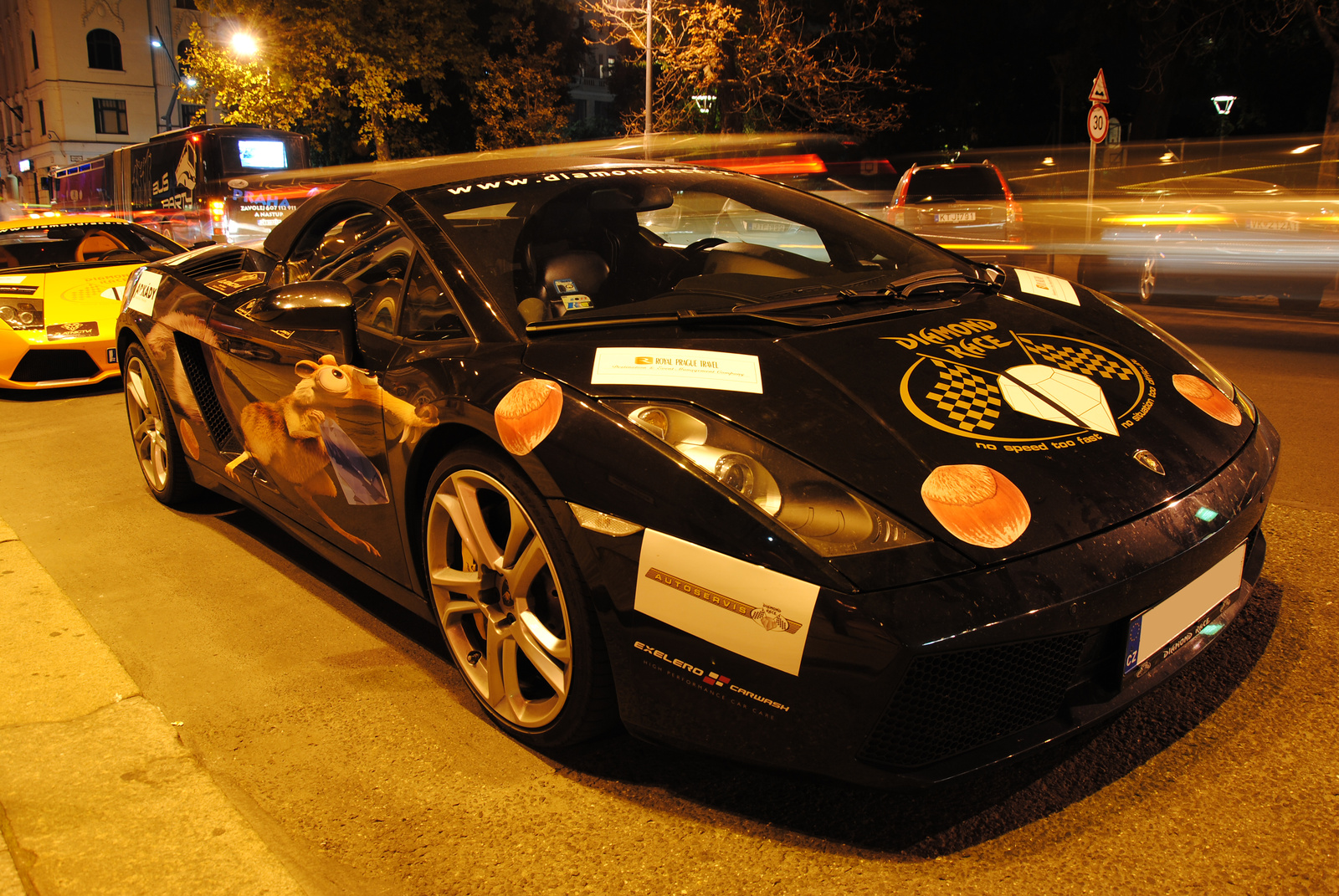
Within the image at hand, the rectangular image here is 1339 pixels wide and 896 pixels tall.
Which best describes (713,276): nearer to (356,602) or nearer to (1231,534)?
(1231,534)

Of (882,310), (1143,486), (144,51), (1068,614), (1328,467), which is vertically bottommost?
(1328,467)

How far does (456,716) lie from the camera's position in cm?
259

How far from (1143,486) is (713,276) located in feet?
4.25

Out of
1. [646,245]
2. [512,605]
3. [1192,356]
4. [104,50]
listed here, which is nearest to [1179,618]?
[1192,356]

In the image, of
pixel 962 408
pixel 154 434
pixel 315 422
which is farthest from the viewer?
pixel 154 434

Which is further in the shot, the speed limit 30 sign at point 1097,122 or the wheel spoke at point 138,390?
the speed limit 30 sign at point 1097,122

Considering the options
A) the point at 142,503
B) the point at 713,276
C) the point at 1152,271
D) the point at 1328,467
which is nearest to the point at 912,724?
the point at 713,276

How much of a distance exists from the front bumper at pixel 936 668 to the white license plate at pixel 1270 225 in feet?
29.5

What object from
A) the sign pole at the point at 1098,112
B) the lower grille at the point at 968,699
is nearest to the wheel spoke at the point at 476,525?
the lower grille at the point at 968,699

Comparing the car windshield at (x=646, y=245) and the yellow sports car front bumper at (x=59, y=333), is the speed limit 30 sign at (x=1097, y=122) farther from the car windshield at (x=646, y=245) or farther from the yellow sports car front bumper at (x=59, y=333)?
the yellow sports car front bumper at (x=59, y=333)

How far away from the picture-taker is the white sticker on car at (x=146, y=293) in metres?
4.18

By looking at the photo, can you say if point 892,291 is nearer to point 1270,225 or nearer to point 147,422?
point 147,422

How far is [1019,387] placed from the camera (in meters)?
2.23

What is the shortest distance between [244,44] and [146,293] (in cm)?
2596
